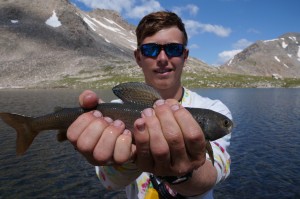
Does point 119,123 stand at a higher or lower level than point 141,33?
lower

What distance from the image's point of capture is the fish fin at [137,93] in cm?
491

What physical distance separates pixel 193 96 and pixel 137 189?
2507mm

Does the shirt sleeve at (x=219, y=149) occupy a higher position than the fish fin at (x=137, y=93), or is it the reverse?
the fish fin at (x=137, y=93)

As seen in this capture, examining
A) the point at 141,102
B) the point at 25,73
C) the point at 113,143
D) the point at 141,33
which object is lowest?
the point at 25,73

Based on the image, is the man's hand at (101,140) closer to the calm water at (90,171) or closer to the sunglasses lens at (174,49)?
the sunglasses lens at (174,49)

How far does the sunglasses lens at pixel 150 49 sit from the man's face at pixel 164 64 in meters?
0.08

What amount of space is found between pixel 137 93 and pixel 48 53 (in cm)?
17755

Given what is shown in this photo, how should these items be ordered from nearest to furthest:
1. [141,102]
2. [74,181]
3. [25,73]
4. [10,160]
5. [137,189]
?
[141,102], [137,189], [74,181], [10,160], [25,73]

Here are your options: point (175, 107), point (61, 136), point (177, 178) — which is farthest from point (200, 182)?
point (61, 136)

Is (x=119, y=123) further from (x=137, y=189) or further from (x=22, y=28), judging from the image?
(x=22, y=28)

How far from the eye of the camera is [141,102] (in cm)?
510

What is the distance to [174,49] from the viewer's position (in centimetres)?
706

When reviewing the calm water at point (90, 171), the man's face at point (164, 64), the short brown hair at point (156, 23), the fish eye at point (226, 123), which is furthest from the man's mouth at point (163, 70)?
the calm water at point (90, 171)

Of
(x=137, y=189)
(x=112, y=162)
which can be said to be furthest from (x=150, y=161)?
(x=137, y=189)
